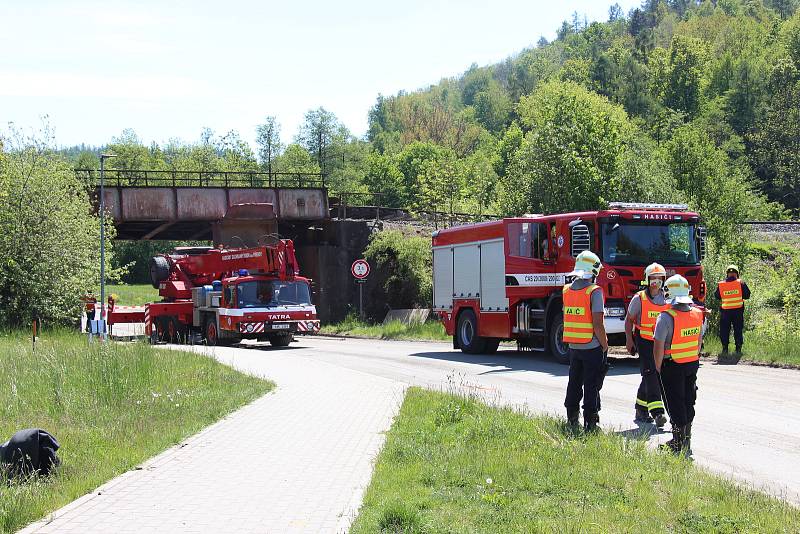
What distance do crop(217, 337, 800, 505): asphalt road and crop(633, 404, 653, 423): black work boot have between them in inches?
4.9

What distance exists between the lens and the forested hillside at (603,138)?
4806 cm

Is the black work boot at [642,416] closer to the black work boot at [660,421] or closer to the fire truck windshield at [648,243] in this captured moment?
the black work boot at [660,421]

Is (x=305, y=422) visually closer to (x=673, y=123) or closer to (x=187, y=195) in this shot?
(x=187, y=195)

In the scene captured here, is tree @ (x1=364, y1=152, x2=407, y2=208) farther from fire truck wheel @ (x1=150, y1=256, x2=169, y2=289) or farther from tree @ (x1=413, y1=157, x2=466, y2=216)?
fire truck wheel @ (x1=150, y1=256, x2=169, y2=289)

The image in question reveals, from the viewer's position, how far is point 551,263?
20.3m

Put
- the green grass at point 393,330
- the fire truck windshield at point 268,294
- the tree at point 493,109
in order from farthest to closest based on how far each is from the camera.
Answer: the tree at point 493,109
the green grass at point 393,330
the fire truck windshield at point 268,294

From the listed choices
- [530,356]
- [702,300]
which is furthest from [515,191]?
[702,300]

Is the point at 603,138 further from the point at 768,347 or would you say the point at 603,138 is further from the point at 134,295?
the point at 134,295

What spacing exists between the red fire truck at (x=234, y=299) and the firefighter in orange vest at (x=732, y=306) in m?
13.1

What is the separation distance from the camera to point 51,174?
114 feet

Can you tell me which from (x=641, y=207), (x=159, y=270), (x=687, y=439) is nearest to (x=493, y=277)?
(x=641, y=207)

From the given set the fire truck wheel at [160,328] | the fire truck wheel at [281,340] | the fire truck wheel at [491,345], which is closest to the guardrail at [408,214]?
the fire truck wheel at [160,328]

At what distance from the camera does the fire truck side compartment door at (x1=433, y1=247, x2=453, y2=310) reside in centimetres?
2495

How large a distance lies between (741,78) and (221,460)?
106465mm
